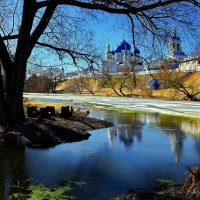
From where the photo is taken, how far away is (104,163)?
1163 cm

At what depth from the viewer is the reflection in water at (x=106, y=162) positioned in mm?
9453

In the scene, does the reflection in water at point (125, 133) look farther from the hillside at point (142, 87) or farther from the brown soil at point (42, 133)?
the hillside at point (142, 87)

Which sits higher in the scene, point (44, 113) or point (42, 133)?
point (44, 113)

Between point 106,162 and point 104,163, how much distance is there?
144 mm

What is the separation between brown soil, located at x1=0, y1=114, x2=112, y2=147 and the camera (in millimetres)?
14523

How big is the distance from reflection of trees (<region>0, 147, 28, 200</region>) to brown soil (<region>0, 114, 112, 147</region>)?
2.97 feet

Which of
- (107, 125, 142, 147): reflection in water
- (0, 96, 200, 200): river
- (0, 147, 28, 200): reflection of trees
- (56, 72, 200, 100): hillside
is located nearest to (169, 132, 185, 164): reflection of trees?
(0, 96, 200, 200): river

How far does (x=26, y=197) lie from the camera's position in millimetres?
8344

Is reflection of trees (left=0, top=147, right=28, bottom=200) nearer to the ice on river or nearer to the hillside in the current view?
the ice on river

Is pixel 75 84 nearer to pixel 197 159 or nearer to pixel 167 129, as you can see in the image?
pixel 167 129

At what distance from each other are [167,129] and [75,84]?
229ft

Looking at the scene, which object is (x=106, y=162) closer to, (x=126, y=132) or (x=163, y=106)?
(x=126, y=132)

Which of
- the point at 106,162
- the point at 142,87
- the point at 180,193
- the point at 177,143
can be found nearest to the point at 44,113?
the point at 177,143

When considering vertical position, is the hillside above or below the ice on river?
above
